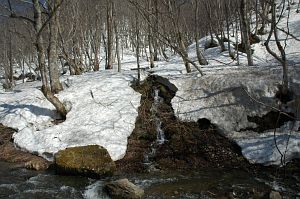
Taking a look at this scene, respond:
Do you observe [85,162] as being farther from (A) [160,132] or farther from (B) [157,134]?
(A) [160,132]

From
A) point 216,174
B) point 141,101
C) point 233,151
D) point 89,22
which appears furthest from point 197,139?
point 89,22

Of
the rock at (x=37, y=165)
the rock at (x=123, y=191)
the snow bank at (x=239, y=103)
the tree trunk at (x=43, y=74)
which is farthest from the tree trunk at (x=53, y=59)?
the rock at (x=123, y=191)

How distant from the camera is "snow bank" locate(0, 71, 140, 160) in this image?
37.6 feet

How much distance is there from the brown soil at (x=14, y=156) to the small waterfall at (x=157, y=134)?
10.6ft

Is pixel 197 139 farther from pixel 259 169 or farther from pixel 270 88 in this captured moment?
pixel 270 88

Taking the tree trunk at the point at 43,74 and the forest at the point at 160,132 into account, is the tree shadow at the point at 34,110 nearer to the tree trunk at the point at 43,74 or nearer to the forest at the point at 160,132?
the forest at the point at 160,132

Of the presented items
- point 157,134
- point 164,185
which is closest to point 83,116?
point 157,134

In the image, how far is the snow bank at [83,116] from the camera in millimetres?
11469

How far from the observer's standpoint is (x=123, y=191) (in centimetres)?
786

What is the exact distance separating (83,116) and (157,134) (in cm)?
313

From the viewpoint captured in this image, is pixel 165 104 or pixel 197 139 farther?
pixel 165 104

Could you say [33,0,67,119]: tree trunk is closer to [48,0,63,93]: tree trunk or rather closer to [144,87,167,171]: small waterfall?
[48,0,63,93]: tree trunk

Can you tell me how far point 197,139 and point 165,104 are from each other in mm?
2914

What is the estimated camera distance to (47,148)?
11297 mm
